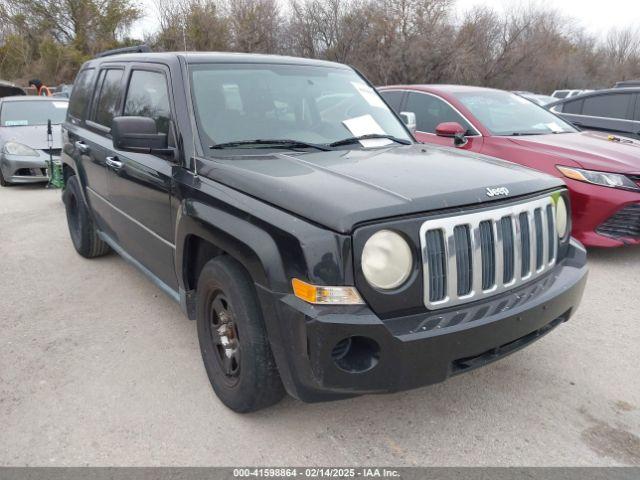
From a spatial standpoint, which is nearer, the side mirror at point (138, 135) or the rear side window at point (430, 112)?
the side mirror at point (138, 135)

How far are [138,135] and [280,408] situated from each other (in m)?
1.68

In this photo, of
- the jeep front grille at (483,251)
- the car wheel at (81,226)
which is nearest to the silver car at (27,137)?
the car wheel at (81,226)

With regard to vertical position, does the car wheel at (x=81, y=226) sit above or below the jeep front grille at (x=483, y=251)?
below

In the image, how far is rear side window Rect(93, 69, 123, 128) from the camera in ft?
13.4

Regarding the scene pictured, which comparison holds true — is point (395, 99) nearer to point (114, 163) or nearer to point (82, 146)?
point (82, 146)

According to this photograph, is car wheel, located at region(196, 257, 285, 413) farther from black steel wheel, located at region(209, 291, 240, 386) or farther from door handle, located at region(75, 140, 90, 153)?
door handle, located at region(75, 140, 90, 153)

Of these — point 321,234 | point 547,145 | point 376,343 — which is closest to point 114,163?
point 321,234

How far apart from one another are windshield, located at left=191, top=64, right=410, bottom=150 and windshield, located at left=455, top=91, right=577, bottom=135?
256 cm

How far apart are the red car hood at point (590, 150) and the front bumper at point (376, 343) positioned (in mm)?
3226

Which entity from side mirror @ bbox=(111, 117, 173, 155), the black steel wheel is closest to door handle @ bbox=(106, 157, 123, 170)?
side mirror @ bbox=(111, 117, 173, 155)

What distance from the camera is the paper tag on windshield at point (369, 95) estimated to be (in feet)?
12.7

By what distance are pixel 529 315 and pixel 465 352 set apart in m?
0.41

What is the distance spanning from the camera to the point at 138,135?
9.73 ft

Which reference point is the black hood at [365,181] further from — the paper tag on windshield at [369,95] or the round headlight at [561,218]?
the paper tag on windshield at [369,95]
